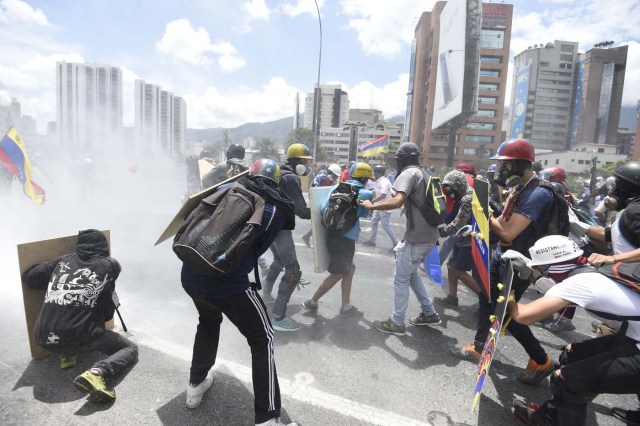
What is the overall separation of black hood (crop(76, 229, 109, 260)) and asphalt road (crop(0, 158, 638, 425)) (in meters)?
0.88

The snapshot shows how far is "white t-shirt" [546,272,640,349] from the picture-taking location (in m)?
1.83

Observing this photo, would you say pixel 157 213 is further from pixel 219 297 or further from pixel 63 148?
pixel 63 148

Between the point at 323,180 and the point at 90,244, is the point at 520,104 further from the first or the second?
the point at 90,244

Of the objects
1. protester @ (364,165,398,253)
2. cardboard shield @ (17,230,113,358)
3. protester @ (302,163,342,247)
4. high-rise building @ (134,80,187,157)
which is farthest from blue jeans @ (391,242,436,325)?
high-rise building @ (134,80,187,157)

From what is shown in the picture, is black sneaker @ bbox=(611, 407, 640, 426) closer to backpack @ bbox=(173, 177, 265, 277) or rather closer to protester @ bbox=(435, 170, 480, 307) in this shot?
protester @ bbox=(435, 170, 480, 307)

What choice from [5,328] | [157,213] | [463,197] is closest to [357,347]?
[463,197]

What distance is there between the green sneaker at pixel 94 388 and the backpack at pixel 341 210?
2275 millimetres

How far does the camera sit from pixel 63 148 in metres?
27.5

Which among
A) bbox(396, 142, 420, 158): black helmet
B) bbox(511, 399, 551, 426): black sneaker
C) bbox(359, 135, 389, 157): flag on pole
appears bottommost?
bbox(511, 399, 551, 426): black sneaker

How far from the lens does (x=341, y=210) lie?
12.3 ft

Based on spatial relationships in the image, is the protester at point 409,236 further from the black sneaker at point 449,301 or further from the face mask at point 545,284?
the face mask at point 545,284

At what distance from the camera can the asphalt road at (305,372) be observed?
95.9 inches

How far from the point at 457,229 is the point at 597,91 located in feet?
417

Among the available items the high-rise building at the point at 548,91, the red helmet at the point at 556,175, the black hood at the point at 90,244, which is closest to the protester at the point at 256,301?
the black hood at the point at 90,244
